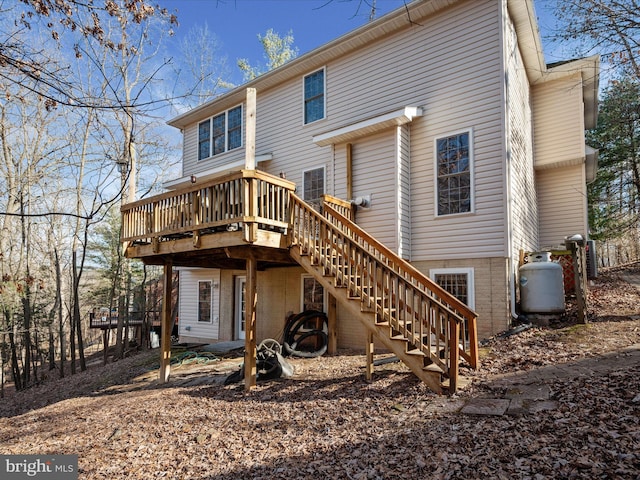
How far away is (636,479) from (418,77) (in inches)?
338

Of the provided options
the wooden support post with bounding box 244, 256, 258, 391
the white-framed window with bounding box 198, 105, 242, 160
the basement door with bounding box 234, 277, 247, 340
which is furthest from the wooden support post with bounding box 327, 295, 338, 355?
the white-framed window with bounding box 198, 105, 242, 160

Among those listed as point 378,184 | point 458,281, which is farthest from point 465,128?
point 458,281

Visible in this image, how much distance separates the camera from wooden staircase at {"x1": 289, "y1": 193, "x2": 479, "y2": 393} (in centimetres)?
521

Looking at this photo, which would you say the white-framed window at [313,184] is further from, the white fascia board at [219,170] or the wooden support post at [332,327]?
the wooden support post at [332,327]

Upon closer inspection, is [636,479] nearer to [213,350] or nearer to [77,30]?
[77,30]

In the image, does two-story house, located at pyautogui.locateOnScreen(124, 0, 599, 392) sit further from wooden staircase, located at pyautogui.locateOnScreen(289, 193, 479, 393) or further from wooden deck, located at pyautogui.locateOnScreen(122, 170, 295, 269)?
wooden staircase, located at pyautogui.locateOnScreen(289, 193, 479, 393)

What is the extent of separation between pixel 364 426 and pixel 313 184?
7456mm

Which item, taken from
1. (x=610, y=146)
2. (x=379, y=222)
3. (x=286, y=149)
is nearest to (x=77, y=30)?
(x=379, y=222)

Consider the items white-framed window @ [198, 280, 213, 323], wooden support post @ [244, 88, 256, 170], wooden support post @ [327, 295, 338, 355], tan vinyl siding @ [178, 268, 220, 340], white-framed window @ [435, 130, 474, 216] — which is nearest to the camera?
wooden support post @ [244, 88, 256, 170]

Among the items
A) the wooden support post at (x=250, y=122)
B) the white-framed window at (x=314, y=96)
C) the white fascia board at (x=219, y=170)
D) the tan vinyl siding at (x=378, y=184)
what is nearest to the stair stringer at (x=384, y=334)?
the wooden support post at (x=250, y=122)

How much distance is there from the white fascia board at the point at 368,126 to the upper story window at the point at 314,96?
1.35 meters

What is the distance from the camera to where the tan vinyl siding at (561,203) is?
36.8 ft

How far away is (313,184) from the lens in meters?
10.9

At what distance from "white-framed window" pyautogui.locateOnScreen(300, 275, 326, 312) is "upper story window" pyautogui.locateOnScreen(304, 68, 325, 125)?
4626mm
